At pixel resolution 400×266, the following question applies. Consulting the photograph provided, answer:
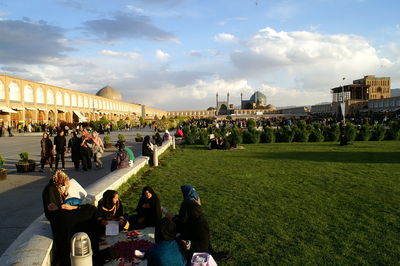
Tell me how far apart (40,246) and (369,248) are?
3.08m

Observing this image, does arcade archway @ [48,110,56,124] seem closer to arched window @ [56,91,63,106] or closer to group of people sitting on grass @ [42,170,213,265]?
arched window @ [56,91,63,106]

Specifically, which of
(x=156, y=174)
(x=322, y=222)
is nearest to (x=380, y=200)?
(x=322, y=222)

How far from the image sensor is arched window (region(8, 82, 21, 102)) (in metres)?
28.2

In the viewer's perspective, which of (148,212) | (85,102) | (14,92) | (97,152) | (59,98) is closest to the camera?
(148,212)

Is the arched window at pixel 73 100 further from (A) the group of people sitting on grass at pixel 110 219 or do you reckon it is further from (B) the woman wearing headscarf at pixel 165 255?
(B) the woman wearing headscarf at pixel 165 255

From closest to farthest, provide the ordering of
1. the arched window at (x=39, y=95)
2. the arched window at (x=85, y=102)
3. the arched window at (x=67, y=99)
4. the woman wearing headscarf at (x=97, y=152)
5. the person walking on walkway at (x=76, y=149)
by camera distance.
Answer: the person walking on walkway at (x=76, y=149) → the woman wearing headscarf at (x=97, y=152) → the arched window at (x=39, y=95) → the arched window at (x=67, y=99) → the arched window at (x=85, y=102)

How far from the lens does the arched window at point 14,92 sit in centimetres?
2825

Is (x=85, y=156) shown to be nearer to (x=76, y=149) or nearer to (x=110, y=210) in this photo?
Answer: (x=76, y=149)

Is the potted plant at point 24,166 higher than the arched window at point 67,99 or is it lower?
lower

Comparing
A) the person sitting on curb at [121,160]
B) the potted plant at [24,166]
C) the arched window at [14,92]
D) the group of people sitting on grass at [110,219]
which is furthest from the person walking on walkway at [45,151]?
the arched window at [14,92]

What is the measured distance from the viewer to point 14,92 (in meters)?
28.7

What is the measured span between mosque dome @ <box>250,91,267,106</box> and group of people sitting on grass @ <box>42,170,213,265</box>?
104727 mm

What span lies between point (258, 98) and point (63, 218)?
10685 cm

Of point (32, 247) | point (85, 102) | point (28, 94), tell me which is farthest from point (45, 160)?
point (85, 102)
